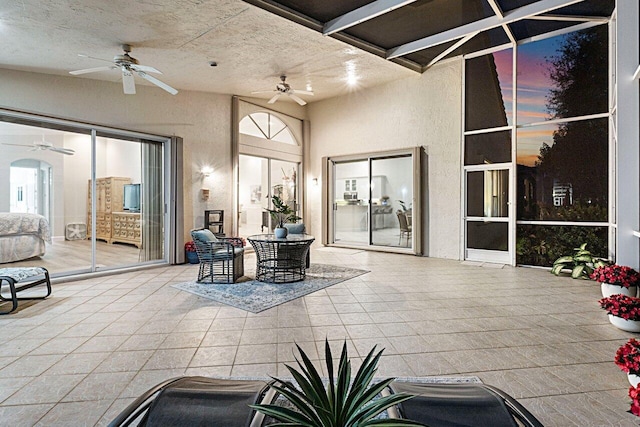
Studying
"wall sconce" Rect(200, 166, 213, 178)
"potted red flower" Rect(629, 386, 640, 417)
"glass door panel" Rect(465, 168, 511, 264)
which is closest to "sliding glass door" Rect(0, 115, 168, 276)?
"wall sconce" Rect(200, 166, 213, 178)

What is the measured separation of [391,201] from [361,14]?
448 cm

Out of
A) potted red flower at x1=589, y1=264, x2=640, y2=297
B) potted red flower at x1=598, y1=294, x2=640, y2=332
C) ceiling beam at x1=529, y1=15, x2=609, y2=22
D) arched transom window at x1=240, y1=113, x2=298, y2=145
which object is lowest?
potted red flower at x1=598, y1=294, x2=640, y2=332

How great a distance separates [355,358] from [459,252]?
521cm

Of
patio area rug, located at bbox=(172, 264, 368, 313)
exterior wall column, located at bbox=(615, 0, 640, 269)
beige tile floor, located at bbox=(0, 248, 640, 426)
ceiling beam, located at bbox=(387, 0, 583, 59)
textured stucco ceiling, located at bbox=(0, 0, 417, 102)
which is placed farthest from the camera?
ceiling beam, located at bbox=(387, 0, 583, 59)

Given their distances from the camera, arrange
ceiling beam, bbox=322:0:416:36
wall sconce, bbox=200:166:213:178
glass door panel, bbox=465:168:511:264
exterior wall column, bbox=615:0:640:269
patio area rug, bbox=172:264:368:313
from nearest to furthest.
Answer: exterior wall column, bbox=615:0:640:269 < patio area rug, bbox=172:264:368:313 < ceiling beam, bbox=322:0:416:36 < glass door panel, bbox=465:168:511:264 < wall sconce, bbox=200:166:213:178

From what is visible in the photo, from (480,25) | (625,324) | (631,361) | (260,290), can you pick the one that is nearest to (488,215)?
(480,25)

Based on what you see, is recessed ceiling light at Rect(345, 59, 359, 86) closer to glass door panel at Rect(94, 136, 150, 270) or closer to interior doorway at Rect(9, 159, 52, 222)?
glass door panel at Rect(94, 136, 150, 270)

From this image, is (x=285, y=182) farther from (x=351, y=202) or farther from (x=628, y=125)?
(x=628, y=125)

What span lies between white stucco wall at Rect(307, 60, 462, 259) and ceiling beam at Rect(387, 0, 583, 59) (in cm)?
133

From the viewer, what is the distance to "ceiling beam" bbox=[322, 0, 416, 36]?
4.80 meters

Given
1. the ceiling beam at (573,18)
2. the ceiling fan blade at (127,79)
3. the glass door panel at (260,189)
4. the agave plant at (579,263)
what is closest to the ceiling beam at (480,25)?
the ceiling beam at (573,18)

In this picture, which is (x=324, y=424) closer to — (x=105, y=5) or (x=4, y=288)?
(x=105, y=5)

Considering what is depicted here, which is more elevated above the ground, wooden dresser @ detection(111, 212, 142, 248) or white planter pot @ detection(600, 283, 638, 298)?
wooden dresser @ detection(111, 212, 142, 248)

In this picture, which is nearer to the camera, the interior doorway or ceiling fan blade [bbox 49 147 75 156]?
the interior doorway
